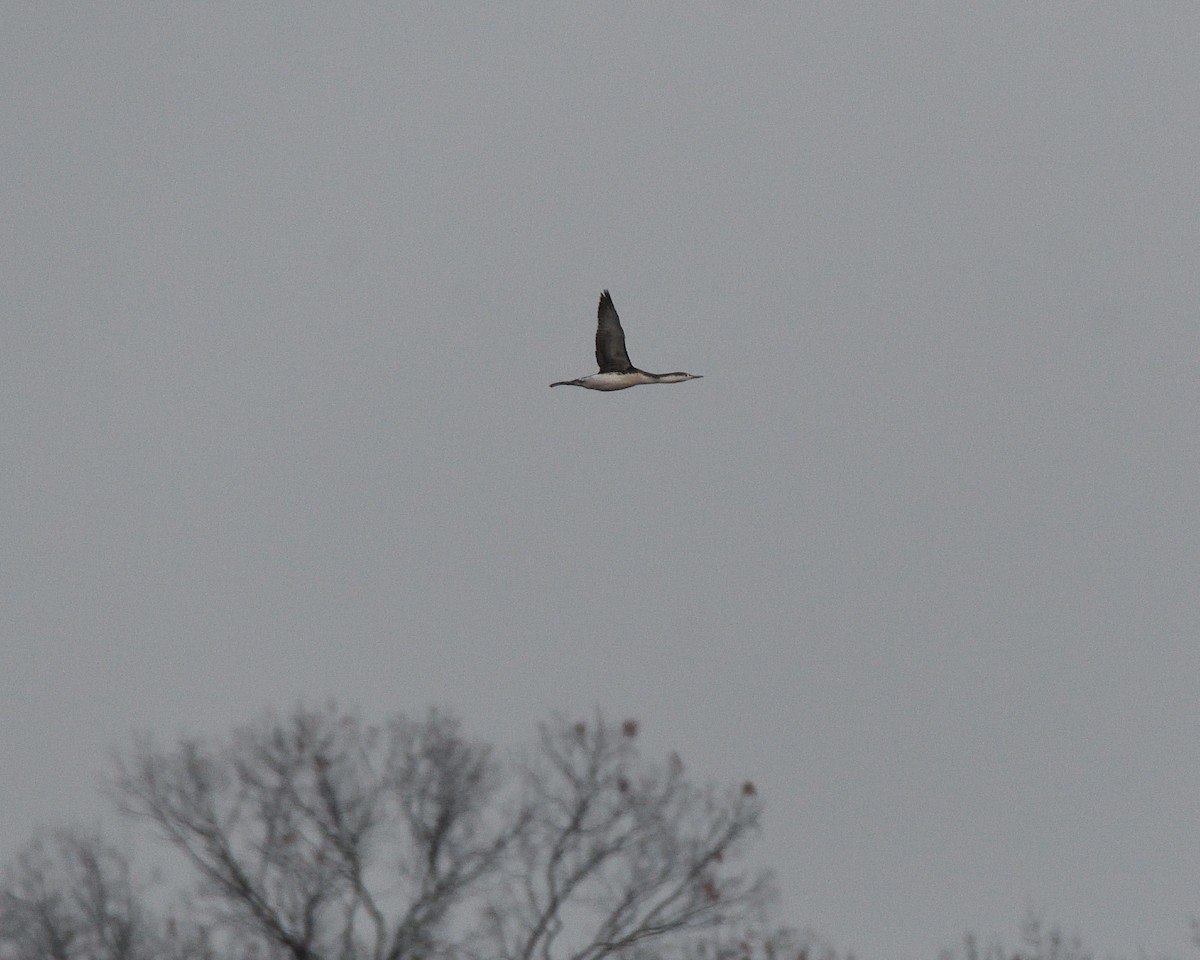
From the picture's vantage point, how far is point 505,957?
24094 millimetres

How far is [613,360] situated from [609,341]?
0.22m

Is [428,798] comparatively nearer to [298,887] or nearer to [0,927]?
[298,887]

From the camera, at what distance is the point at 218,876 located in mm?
24125

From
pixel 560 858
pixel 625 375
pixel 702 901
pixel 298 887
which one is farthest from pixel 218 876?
pixel 625 375

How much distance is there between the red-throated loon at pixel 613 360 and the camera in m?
22.9

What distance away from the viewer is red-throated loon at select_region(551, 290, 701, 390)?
22.9 m

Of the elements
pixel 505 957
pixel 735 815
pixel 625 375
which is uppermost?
pixel 625 375

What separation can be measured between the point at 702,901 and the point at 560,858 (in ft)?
5.82

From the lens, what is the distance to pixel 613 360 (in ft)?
75.8

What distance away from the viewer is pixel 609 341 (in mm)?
23047

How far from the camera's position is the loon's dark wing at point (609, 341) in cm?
2300

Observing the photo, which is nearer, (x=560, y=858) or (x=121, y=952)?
(x=121, y=952)

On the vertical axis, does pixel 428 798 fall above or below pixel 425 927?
above

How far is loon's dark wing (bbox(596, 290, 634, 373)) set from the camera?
2300 centimetres
